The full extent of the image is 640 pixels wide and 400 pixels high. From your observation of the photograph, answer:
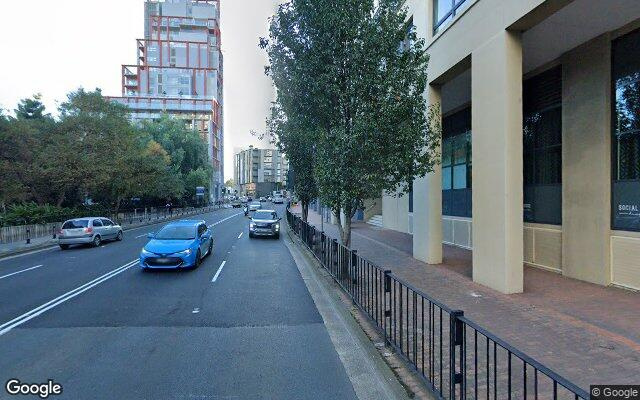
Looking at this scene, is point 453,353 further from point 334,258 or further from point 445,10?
point 445,10

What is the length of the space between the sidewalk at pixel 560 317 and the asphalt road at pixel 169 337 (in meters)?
2.75

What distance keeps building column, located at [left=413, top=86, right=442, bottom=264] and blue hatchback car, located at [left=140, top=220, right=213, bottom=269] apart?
7395 mm

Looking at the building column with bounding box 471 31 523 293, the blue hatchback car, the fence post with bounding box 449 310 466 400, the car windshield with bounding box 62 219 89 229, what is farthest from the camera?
the car windshield with bounding box 62 219 89 229

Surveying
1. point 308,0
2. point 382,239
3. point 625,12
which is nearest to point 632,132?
point 625,12

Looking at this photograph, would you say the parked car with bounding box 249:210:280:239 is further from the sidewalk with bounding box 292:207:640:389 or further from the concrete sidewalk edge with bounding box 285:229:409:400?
the concrete sidewalk edge with bounding box 285:229:409:400

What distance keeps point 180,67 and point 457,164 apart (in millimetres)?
93612

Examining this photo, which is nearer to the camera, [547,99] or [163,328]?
[163,328]

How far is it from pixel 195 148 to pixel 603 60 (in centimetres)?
5605

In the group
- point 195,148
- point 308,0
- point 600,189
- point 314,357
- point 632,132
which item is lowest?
point 314,357

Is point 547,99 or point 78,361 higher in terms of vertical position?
point 547,99

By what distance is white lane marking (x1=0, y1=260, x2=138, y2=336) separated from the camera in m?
6.73

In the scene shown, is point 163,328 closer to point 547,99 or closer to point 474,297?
point 474,297

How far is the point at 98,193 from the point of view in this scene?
35.6 m

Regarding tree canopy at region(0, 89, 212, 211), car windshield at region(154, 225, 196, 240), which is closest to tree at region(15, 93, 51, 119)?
tree canopy at region(0, 89, 212, 211)
